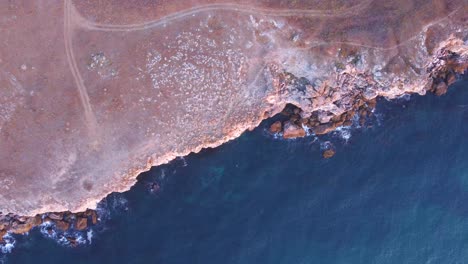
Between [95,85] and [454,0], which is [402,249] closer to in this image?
[454,0]

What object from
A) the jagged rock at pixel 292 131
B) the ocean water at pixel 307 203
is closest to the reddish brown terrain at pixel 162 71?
the jagged rock at pixel 292 131

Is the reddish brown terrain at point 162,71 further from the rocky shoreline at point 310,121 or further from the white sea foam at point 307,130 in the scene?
the white sea foam at point 307,130

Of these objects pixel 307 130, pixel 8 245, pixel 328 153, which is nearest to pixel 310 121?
pixel 307 130

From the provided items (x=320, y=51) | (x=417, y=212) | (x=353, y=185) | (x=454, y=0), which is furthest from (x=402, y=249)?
(x=454, y=0)

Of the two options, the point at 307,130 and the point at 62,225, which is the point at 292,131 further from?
the point at 62,225

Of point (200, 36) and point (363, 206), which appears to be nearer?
point (200, 36)

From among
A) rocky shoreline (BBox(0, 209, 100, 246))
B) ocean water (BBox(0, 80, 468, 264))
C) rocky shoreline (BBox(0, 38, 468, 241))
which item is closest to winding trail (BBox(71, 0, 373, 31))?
rocky shoreline (BBox(0, 38, 468, 241))

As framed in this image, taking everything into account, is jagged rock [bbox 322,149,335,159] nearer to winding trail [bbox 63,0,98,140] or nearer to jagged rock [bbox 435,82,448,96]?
jagged rock [bbox 435,82,448,96]
